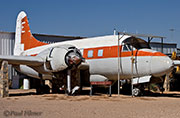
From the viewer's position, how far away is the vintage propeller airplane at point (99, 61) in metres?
15.5

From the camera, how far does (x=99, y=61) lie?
55.6 feet

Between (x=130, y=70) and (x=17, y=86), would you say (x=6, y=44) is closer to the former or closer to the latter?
(x=17, y=86)

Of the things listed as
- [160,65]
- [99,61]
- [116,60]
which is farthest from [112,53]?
[160,65]

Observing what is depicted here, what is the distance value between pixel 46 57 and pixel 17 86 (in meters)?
14.1

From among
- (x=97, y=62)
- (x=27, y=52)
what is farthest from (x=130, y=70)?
(x=27, y=52)

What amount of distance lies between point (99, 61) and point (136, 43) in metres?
2.49

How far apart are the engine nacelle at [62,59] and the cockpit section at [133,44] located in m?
2.81

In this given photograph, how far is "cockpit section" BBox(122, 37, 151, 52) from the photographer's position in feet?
53.2

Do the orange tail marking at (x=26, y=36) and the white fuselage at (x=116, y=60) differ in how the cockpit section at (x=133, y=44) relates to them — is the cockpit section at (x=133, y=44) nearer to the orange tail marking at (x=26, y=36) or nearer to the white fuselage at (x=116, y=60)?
the white fuselage at (x=116, y=60)

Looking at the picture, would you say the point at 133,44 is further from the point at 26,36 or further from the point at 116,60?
the point at 26,36

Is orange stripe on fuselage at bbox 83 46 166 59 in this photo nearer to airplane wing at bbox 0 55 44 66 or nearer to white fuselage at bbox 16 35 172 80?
white fuselage at bbox 16 35 172 80

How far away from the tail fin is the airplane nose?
1131 centimetres

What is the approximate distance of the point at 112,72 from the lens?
1659 centimetres

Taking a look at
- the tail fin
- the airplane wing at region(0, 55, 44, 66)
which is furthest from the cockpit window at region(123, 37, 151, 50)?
the tail fin
